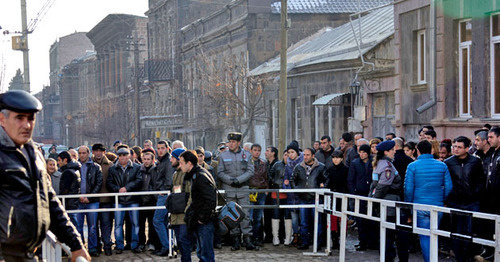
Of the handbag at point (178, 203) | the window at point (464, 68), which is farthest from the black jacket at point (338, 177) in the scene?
the window at point (464, 68)

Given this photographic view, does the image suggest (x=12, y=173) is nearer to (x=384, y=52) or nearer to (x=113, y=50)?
(x=384, y=52)

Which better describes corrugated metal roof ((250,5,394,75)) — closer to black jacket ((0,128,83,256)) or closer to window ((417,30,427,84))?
window ((417,30,427,84))

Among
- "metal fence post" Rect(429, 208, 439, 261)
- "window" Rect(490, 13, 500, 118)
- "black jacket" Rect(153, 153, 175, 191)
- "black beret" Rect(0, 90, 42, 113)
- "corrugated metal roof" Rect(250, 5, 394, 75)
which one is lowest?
"metal fence post" Rect(429, 208, 439, 261)

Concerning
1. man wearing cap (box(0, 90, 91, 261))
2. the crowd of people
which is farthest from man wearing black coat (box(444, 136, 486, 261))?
man wearing cap (box(0, 90, 91, 261))

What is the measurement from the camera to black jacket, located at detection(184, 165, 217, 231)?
32.7ft

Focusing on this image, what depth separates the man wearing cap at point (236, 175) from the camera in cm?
1372

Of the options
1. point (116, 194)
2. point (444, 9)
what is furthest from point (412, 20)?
point (116, 194)

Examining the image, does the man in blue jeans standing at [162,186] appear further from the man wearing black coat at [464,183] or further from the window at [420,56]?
the window at [420,56]

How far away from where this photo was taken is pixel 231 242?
14328 millimetres

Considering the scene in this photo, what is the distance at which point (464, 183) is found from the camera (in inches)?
411

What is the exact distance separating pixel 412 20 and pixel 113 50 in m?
56.3

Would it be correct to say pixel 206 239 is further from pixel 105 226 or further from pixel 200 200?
pixel 105 226

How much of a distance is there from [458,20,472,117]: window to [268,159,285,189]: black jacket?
205 inches

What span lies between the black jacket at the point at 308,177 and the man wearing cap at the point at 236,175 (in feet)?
2.57
